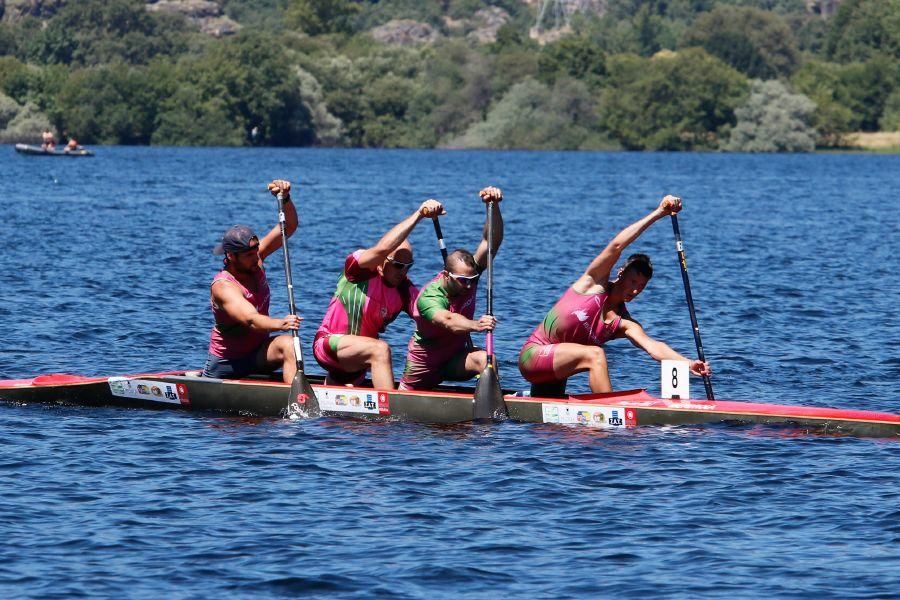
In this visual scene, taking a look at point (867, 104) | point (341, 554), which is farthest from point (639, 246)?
point (867, 104)

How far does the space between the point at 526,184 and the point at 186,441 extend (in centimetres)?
6559

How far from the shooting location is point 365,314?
643 inches

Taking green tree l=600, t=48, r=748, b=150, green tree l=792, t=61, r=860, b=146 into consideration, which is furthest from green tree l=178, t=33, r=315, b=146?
green tree l=792, t=61, r=860, b=146

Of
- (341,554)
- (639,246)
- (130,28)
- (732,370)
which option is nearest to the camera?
(341,554)

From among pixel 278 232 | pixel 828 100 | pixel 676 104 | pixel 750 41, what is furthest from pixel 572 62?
pixel 278 232

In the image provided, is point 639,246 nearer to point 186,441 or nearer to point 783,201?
point 783,201

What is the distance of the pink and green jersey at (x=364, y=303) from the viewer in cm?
1622

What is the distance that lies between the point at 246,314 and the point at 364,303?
121 cm

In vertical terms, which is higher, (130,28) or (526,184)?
(130,28)

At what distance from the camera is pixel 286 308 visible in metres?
28.0

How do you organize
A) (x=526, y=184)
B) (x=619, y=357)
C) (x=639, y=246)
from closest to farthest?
(x=619, y=357)
(x=639, y=246)
(x=526, y=184)

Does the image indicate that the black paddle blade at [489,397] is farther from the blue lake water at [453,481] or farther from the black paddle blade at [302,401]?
the black paddle blade at [302,401]

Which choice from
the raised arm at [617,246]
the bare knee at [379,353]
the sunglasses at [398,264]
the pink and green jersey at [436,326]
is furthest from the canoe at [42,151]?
the raised arm at [617,246]

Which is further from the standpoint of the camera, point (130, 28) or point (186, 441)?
point (130, 28)
